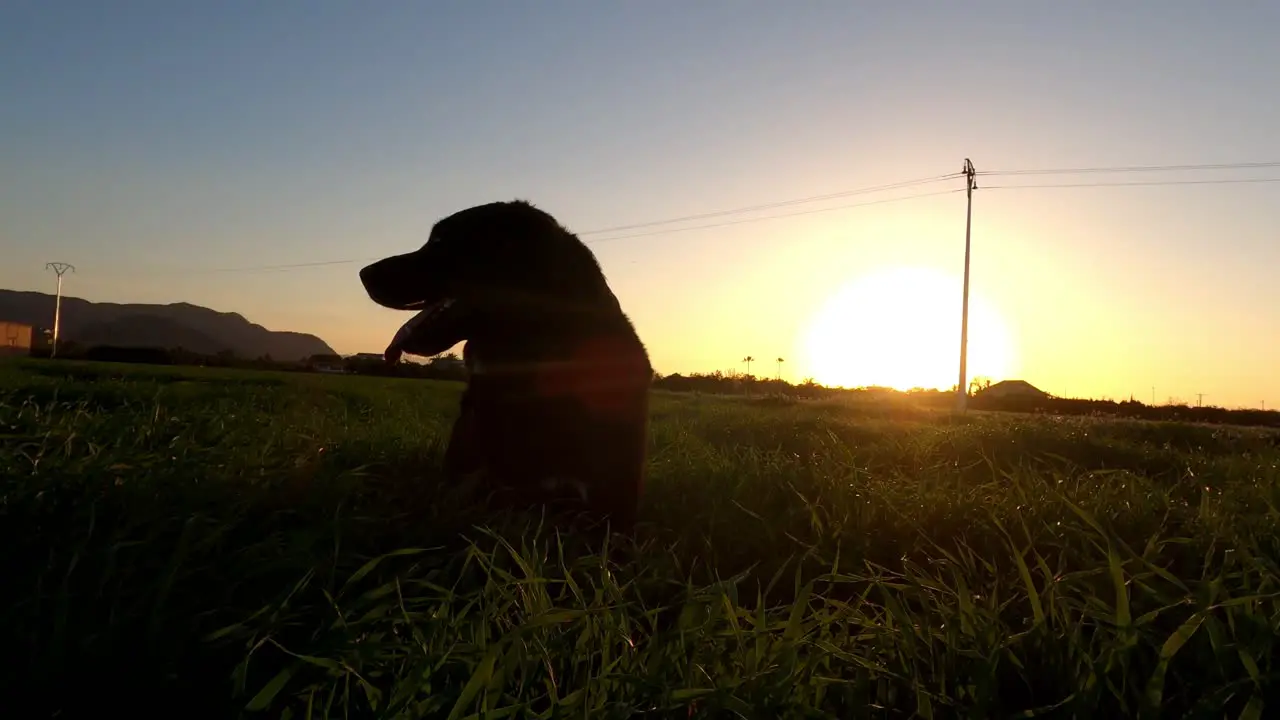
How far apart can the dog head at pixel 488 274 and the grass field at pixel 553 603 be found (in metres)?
0.74

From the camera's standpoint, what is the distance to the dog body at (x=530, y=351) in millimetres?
3084

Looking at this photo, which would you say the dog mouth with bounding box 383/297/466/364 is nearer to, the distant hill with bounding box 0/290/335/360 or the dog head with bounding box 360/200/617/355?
the dog head with bounding box 360/200/617/355

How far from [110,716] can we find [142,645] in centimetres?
17

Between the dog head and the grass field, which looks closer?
the grass field

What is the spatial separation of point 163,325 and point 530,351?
173 metres

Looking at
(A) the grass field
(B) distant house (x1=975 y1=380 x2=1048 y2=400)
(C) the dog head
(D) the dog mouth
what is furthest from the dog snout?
(B) distant house (x1=975 y1=380 x2=1048 y2=400)

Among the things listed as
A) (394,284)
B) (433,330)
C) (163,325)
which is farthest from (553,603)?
(163,325)

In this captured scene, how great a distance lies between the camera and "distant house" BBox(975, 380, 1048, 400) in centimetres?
3419

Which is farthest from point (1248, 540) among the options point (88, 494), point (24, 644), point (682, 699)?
point (88, 494)

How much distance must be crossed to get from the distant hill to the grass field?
149 meters

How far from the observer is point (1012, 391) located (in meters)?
41.7

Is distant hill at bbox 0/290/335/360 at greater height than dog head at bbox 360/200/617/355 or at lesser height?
greater

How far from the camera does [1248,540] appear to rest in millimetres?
2596

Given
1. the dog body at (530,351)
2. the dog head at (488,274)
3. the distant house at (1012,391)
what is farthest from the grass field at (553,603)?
the distant house at (1012,391)
